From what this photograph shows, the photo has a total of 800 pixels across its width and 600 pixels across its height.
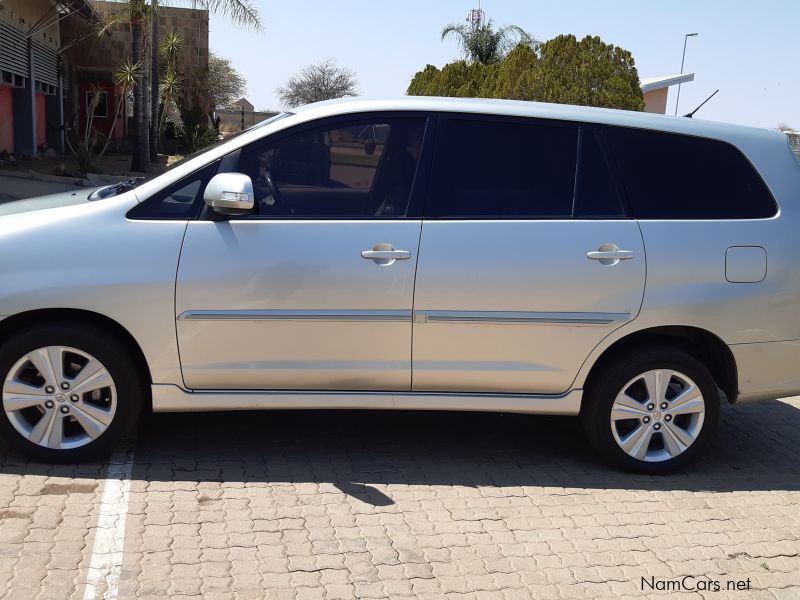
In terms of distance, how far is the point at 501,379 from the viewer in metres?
4.77

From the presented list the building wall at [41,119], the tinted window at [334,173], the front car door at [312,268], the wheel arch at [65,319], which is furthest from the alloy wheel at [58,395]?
the building wall at [41,119]

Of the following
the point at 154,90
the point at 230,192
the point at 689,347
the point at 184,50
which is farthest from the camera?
the point at 184,50

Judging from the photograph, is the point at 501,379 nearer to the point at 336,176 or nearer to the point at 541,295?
the point at 541,295

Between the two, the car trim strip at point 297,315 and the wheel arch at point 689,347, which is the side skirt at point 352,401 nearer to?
the wheel arch at point 689,347

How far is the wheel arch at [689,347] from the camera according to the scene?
4.90 meters

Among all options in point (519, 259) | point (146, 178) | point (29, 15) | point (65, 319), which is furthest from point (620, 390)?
point (29, 15)

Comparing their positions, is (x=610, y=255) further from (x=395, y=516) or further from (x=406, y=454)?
(x=395, y=516)

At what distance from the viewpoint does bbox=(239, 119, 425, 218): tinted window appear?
4.65 metres

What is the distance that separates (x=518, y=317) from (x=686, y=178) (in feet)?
4.14

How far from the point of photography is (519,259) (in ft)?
15.2

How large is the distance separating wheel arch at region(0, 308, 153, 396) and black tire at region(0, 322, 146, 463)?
0.04 m

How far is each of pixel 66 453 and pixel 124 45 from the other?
30544 mm

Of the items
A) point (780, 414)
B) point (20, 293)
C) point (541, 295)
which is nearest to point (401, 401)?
point (541, 295)

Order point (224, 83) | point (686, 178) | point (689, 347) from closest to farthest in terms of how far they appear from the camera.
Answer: point (686, 178) < point (689, 347) < point (224, 83)
